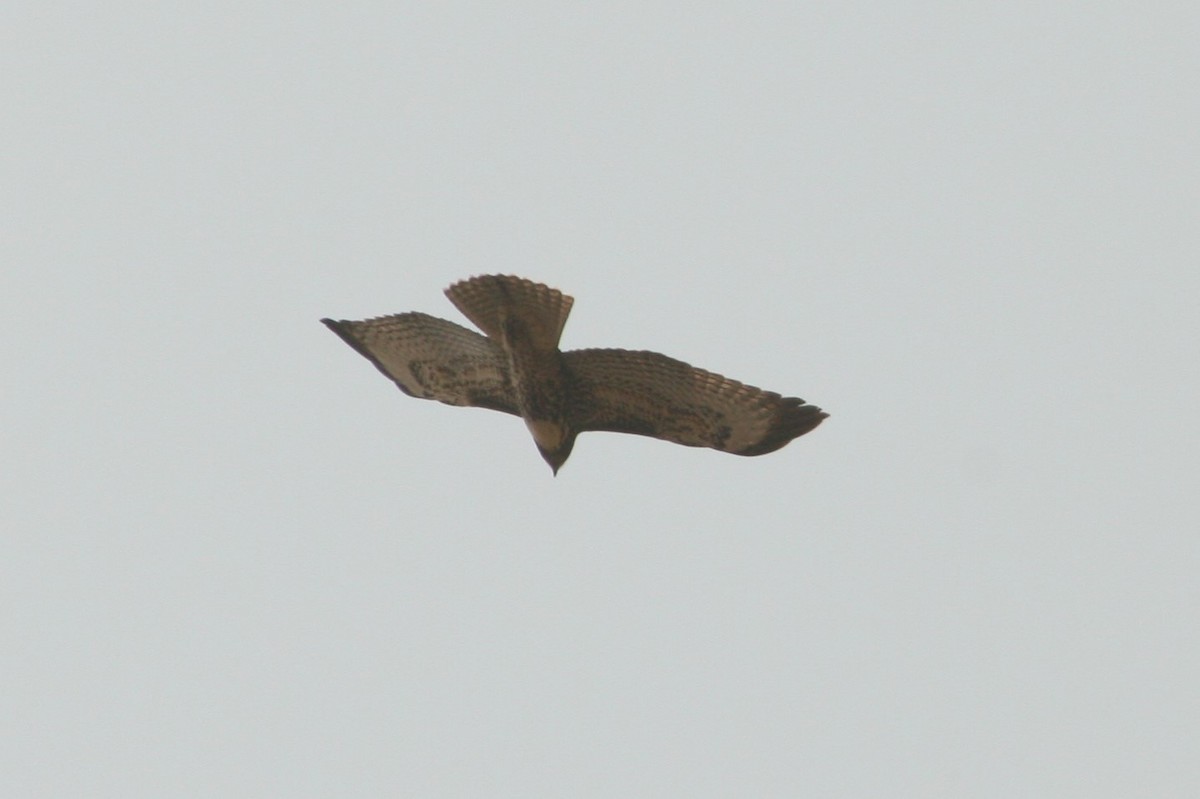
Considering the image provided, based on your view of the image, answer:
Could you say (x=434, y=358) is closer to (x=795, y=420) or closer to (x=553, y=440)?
(x=553, y=440)

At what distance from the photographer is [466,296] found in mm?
12453

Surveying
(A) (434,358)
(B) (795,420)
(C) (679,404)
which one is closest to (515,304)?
(A) (434,358)

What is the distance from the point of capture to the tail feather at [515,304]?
12.3 meters

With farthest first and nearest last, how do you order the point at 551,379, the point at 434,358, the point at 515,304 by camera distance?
the point at 434,358
the point at 551,379
the point at 515,304

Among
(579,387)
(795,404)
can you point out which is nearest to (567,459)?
(579,387)

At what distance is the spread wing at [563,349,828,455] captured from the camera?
1252 cm

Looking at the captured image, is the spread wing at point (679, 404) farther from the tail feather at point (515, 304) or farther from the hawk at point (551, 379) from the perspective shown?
the tail feather at point (515, 304)

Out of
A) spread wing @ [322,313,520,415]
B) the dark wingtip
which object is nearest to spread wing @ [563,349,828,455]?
the dark wingtip

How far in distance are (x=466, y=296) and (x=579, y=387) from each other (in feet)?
3.02

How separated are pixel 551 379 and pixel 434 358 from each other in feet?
2.90

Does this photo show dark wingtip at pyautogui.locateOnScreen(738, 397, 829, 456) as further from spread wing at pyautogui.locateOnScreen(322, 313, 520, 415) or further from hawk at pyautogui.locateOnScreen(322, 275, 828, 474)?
spread wing at pyautogui.locateOnScreen(322, 313, 520, 415)

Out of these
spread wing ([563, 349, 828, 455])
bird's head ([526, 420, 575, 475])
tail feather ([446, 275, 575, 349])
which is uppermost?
tail feather ([446, 275, 575, 349])

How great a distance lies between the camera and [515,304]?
12.4 m

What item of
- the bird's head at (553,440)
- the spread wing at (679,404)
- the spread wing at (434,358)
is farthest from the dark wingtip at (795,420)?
the spread wing at (434,358)
